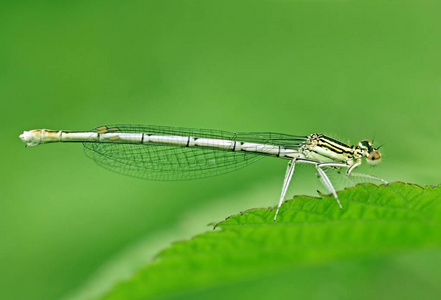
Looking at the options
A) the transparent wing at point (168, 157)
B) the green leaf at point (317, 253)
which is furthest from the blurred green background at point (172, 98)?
the green leaf at point (317, 253)

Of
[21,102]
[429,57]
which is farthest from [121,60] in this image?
[429,57]

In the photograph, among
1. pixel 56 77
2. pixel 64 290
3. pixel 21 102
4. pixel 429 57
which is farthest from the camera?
pixel 56 77

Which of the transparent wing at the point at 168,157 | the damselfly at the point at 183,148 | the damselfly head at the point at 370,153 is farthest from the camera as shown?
the transparent wing at the point at 168,157

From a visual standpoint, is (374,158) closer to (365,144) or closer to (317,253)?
(365,144)

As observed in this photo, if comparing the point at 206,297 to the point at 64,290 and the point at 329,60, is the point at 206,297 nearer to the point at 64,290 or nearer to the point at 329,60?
the point at 64,290

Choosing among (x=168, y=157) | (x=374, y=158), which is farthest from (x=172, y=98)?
(x=374, y=158)

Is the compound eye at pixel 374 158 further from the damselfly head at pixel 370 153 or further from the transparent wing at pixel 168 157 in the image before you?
the transparent wing at pixel 168 157
